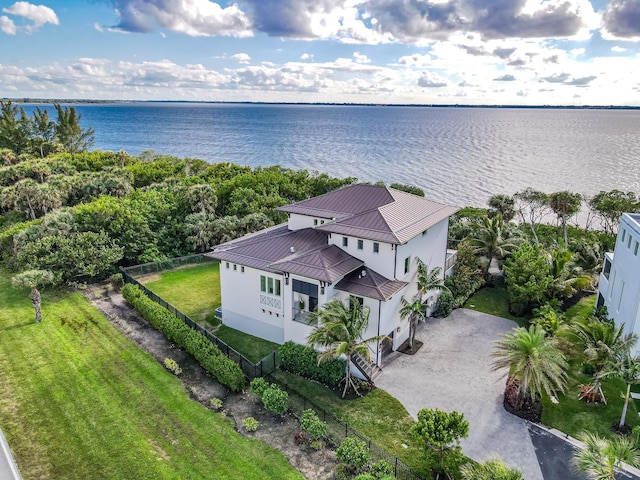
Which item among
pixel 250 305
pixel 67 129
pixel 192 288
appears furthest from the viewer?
pixel 67 129

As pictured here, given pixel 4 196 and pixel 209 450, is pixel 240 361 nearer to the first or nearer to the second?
pixel 209 450

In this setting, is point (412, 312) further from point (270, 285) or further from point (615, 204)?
point (615, 204)

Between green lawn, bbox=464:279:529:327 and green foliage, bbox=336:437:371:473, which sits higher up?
green foliage, bbox=336:437:371:473

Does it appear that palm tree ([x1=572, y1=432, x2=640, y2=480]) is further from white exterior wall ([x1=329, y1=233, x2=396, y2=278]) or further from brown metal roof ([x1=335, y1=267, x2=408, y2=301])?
white exterior wall ([x1=329, y1=233, x2=396, y2=278])

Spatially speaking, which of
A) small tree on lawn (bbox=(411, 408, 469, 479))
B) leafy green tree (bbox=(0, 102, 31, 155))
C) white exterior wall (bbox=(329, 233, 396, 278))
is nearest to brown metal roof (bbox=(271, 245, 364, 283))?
white exterior wall (bbox=(329, 233, 396, 278))

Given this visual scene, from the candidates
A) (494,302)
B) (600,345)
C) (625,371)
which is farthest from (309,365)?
(494,302)
